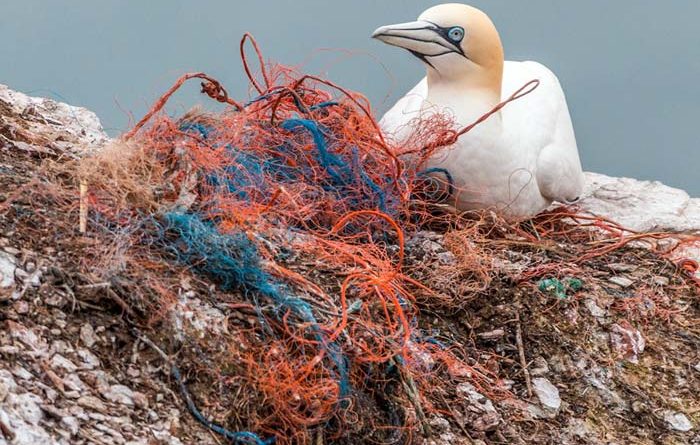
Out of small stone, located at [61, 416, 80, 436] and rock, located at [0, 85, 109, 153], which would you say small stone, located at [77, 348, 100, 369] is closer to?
small stone, located at [61, 416, 80, 436]

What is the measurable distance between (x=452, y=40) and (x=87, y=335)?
11.9 feet

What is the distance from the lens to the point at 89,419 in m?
4.96

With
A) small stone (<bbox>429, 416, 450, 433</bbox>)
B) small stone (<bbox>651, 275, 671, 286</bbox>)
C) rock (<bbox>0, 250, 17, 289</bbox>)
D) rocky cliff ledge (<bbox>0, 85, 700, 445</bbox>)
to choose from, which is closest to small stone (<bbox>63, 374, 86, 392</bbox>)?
rocky cliff ledge (<bbox>0, 85, 700, 445</bbox>)

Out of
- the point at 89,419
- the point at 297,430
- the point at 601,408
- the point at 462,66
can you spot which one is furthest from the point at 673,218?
the point at 89,419

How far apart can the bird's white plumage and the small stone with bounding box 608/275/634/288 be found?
0.77 m

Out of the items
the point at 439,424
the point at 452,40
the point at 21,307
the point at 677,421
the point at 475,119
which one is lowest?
the point at 677,421

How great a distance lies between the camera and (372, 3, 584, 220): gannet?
313 inches

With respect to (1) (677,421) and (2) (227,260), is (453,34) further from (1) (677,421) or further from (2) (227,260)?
(2) (227,260)

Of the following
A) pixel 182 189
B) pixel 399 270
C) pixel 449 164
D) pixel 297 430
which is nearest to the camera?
pixel 297 430

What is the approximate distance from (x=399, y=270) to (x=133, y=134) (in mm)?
1678

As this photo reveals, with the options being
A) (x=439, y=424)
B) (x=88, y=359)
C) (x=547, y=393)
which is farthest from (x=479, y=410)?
(x=88, y=359)

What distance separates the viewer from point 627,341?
741 cm

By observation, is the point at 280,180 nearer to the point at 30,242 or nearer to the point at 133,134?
the point at 133,134

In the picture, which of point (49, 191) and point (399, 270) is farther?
point (399, 270)
